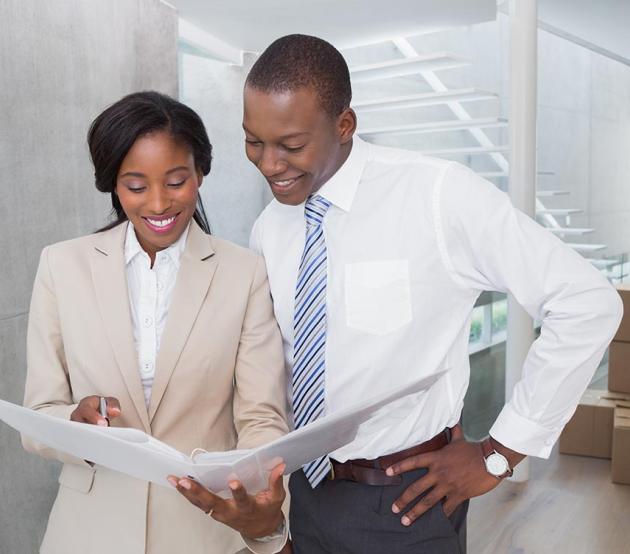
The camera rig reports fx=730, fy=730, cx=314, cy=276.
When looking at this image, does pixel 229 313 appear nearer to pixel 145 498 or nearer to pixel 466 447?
pixel 145 498

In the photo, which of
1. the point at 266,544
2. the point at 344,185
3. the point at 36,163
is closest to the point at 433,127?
the point at 36,163

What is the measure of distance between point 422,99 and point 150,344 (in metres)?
3.47

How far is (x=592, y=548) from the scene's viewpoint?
2941 millimetres

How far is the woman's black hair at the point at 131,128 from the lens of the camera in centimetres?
132

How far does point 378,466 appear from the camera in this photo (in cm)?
134

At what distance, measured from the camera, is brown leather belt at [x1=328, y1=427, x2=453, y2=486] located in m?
A: 1.33

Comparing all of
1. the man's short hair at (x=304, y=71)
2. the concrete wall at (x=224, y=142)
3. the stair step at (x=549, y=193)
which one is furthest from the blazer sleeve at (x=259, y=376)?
the stair step at (x=549, y=193)

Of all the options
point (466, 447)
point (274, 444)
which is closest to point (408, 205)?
point (466, 447)

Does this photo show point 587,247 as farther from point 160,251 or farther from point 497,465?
point 160,251

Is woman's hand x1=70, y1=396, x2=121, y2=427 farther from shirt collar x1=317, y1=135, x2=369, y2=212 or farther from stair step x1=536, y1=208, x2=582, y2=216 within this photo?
stair step x1=536, y1=208, x2=582, y2=216

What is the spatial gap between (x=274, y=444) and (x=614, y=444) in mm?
3091

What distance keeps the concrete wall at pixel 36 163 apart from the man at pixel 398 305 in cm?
119

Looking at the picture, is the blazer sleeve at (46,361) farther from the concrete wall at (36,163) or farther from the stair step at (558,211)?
the stair step at (558,211)

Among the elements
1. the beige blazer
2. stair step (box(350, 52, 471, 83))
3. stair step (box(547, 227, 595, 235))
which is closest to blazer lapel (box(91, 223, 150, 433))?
the beige blazer
